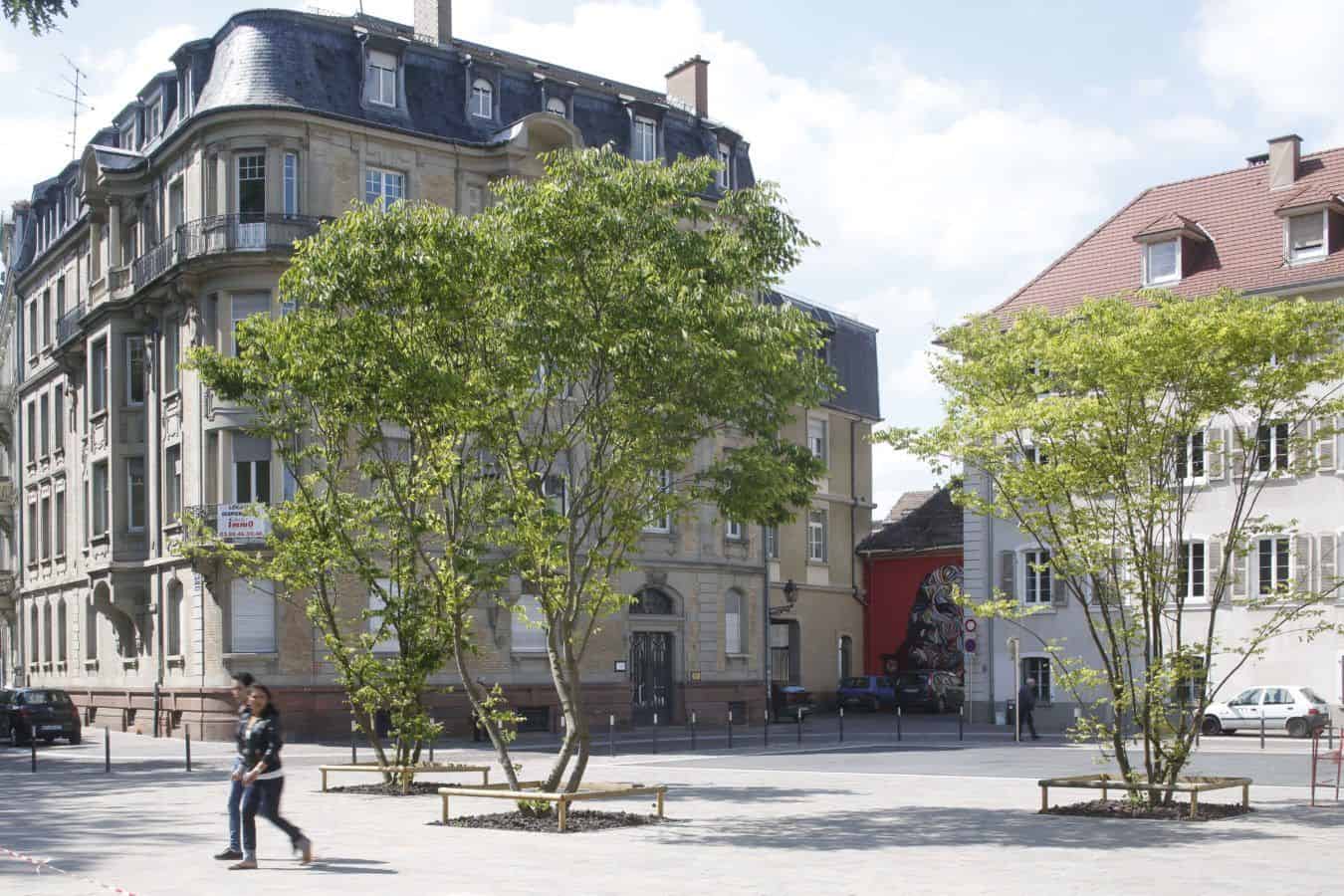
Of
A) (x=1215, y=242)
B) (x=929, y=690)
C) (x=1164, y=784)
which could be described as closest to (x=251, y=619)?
(x=1164, y=784)

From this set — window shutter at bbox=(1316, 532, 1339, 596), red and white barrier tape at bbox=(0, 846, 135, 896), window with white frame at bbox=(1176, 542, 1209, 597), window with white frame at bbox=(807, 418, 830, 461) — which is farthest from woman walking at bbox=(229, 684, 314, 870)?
window with white frame at bbox=(807, 418, 830, 461)

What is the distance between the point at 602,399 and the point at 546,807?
4.59 m

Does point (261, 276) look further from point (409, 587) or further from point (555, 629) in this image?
point (555, 629)

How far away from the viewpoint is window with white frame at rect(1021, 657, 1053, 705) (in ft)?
153

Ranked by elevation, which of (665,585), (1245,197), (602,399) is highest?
(1245,197)

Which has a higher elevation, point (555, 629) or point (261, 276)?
point (261, 276)

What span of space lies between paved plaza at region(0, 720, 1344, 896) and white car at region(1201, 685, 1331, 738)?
11992mm

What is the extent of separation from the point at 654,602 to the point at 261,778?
3195 cm

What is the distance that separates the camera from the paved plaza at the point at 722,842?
45.6 ft

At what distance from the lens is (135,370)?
150ft

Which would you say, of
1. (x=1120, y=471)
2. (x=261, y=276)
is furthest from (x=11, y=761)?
(x=1120, y=471)

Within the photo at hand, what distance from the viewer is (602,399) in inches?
759

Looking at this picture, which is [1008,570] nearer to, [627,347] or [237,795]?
[627,347]

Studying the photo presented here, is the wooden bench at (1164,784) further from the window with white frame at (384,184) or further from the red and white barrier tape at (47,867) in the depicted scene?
the window with white frame at (384,184)
